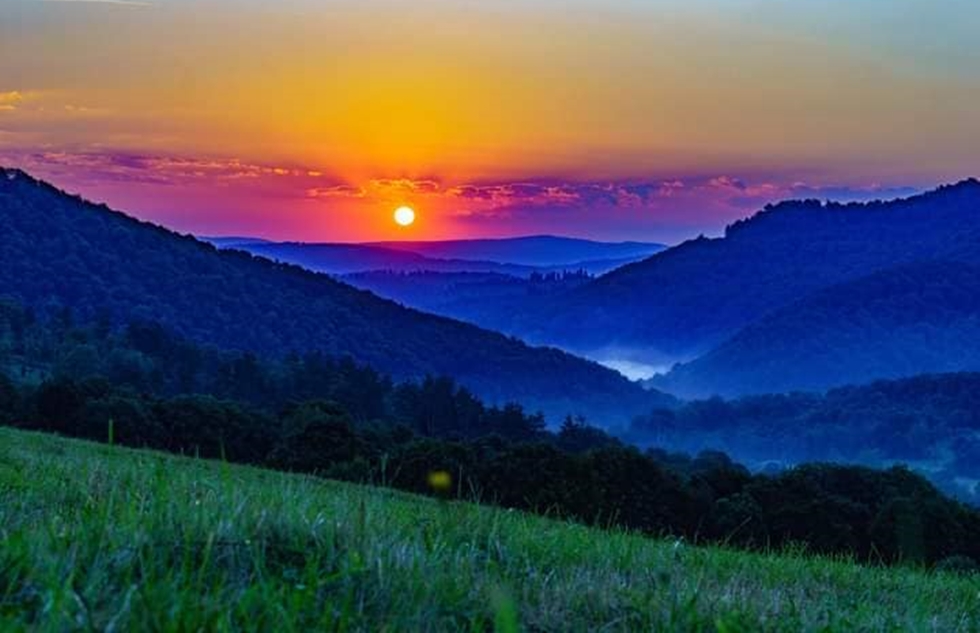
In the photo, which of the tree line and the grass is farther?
the tree line

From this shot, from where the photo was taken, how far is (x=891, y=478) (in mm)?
52344

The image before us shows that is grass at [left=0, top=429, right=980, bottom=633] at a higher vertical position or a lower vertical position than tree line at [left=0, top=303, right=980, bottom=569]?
higher

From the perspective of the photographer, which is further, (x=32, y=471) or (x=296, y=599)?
(x=32, y=471)

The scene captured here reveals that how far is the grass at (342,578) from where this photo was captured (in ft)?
11.4

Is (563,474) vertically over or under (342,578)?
under

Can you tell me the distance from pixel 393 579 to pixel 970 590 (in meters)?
6.58

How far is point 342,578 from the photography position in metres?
4.16

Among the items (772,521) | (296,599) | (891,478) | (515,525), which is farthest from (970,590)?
(891,478)

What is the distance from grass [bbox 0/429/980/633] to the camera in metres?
3.46

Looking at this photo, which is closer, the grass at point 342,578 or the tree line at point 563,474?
the grass at point 342,578

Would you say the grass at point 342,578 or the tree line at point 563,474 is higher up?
the grass at point 342,578

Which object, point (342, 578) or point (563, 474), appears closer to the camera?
point (342, 578)

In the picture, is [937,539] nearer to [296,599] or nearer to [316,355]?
[296,599]

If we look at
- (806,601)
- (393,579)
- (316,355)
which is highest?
(393,579)
